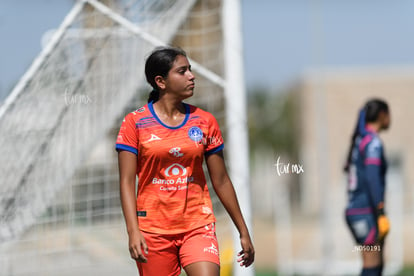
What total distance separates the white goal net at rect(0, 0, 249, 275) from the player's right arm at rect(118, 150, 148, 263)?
222 cm

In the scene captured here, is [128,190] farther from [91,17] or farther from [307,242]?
[307,242]

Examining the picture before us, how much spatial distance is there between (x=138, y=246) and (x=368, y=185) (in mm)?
3110

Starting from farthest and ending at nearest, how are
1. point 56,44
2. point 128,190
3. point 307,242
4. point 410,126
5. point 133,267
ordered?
point 410,126 < point 307,242 < point 133,267 < point 56,44 < point 128,190

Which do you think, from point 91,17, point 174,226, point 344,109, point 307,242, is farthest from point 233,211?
point 344,109

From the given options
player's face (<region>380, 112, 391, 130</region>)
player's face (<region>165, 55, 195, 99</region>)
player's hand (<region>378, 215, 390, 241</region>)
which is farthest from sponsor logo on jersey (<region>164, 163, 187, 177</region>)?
player's face (<region>380, 112, 391, 130</region>)

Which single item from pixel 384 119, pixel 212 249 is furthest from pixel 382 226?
pixel 212 249

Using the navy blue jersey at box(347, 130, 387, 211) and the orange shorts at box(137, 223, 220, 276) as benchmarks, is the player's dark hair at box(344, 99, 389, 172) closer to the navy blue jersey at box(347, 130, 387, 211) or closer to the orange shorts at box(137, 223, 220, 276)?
the navy blue jersey at box(347, 130, 387, 211)

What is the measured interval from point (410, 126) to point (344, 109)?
342 cm

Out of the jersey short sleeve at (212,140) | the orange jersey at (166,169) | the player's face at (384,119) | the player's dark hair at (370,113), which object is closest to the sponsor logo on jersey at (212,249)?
the orange jersey at (166,169)

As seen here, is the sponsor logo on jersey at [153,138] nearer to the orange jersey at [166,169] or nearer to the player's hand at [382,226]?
the orange jersey at [166,169]

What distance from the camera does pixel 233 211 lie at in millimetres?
4918

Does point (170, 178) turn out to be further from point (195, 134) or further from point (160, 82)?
point (160, 82)

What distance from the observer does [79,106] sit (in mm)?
7344

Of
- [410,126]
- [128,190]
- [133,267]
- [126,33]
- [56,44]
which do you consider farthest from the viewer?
[410,126]
